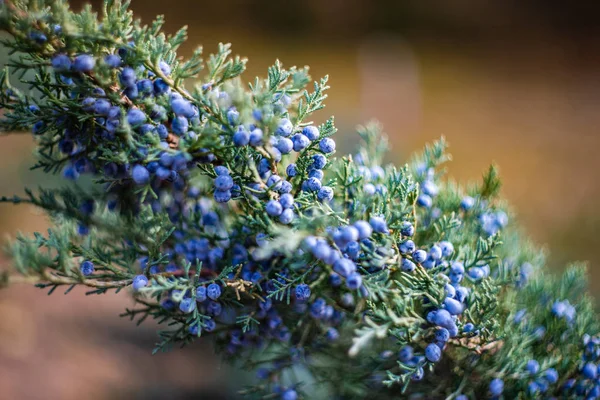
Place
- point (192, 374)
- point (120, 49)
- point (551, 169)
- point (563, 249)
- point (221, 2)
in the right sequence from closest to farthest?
1. point (120, 49)
2. point (192, 374)
3. point (563, 249)
4. point (551, 169)
5. point (221, 2)

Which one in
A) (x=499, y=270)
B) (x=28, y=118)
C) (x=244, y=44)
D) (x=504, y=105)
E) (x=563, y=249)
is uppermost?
(x=244, y=44)

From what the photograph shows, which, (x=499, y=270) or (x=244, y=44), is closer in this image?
(x=499, y=270)

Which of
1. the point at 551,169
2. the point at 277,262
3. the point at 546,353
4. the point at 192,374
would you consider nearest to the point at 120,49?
the point at 277,262

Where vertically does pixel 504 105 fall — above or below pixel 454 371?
above

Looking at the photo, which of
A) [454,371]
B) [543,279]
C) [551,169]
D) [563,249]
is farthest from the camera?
[551,169]

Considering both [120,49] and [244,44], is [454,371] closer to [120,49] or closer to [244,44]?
[120,49]

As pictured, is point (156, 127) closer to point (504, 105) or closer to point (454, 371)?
point (454, 371)
